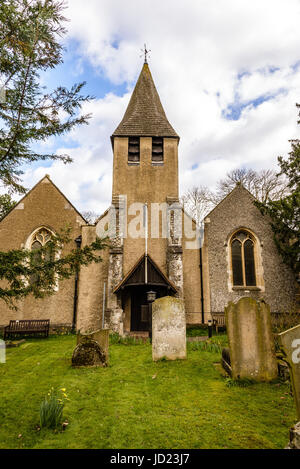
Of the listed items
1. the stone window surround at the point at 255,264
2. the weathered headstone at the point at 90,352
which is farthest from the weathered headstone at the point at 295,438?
the stone window surround at the point at 255,264

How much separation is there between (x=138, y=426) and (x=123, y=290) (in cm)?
889

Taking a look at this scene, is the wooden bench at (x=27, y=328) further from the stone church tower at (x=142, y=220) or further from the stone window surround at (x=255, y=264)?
the stone window surround at (x=255, y=264)

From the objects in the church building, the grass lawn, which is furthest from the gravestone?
the church building

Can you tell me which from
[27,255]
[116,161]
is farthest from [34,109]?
[116,161]

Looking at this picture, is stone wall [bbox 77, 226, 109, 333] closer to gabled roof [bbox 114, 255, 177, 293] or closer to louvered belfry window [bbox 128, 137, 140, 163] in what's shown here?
gabled roof [bbox 114, 255, 177, 293]

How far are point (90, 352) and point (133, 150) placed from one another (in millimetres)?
11647

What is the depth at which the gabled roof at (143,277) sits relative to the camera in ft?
40.0

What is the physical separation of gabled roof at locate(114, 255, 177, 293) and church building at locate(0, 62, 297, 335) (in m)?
0.05

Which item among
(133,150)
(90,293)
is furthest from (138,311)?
(133,150)

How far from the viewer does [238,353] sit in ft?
18.6

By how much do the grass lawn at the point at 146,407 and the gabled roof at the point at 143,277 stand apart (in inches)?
192

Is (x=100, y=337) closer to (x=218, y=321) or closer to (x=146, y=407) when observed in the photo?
(x=146, y=407)

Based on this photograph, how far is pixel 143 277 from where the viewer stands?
12.3 m
